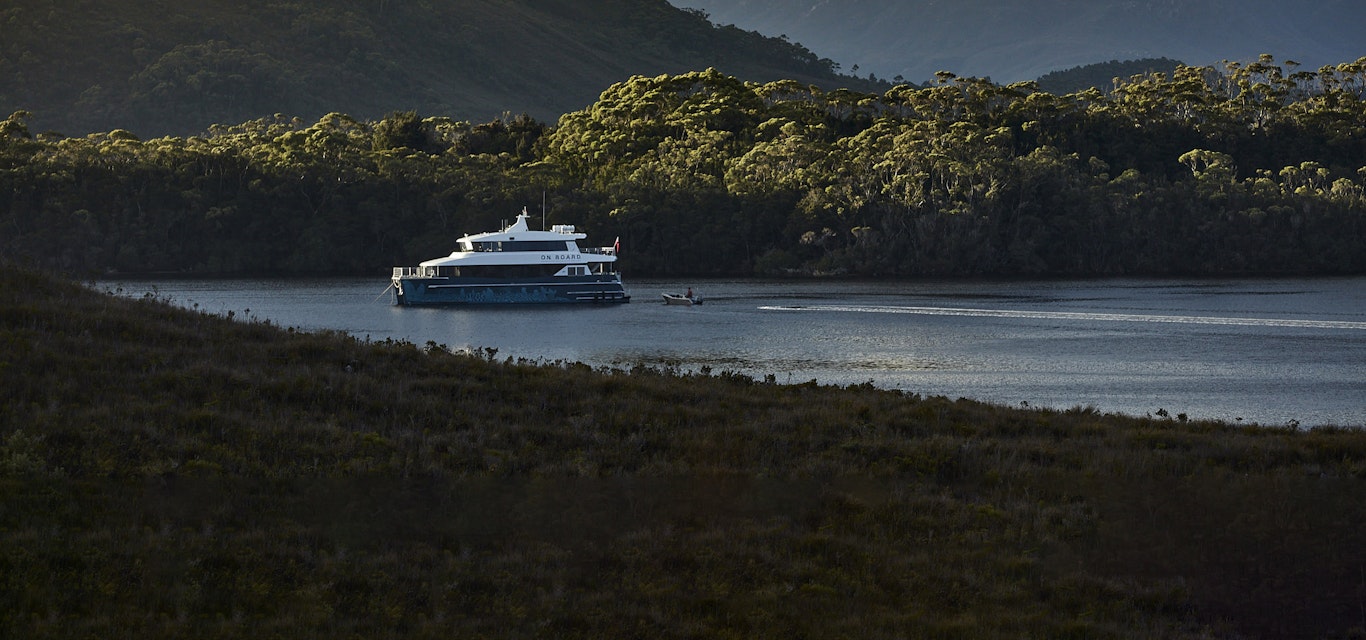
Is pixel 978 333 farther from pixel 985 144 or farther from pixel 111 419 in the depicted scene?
pixel 985 144

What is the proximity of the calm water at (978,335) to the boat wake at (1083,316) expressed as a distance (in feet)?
0.51

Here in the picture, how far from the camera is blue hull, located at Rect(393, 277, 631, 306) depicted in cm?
8638

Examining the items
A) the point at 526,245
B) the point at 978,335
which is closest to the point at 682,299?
the point at 526,245

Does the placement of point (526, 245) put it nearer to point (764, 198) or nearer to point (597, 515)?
point (764, 198)

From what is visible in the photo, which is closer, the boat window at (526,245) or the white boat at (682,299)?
the white boat at (682,299)

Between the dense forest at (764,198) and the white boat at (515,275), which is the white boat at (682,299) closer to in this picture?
Result: the white boat at (515,275)

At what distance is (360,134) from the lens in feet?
528

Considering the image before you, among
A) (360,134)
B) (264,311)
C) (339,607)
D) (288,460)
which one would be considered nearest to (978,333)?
(264,311)

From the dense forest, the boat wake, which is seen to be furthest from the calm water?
the dense forest

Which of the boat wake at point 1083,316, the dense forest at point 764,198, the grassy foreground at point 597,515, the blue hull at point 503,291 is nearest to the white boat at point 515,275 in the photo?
the blue hull at point 503,291

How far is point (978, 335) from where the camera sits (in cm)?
6397

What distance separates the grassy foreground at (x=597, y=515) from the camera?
13117 millimetres

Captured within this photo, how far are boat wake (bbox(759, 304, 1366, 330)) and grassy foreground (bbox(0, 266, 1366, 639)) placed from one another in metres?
44.3

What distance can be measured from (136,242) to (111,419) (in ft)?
393
